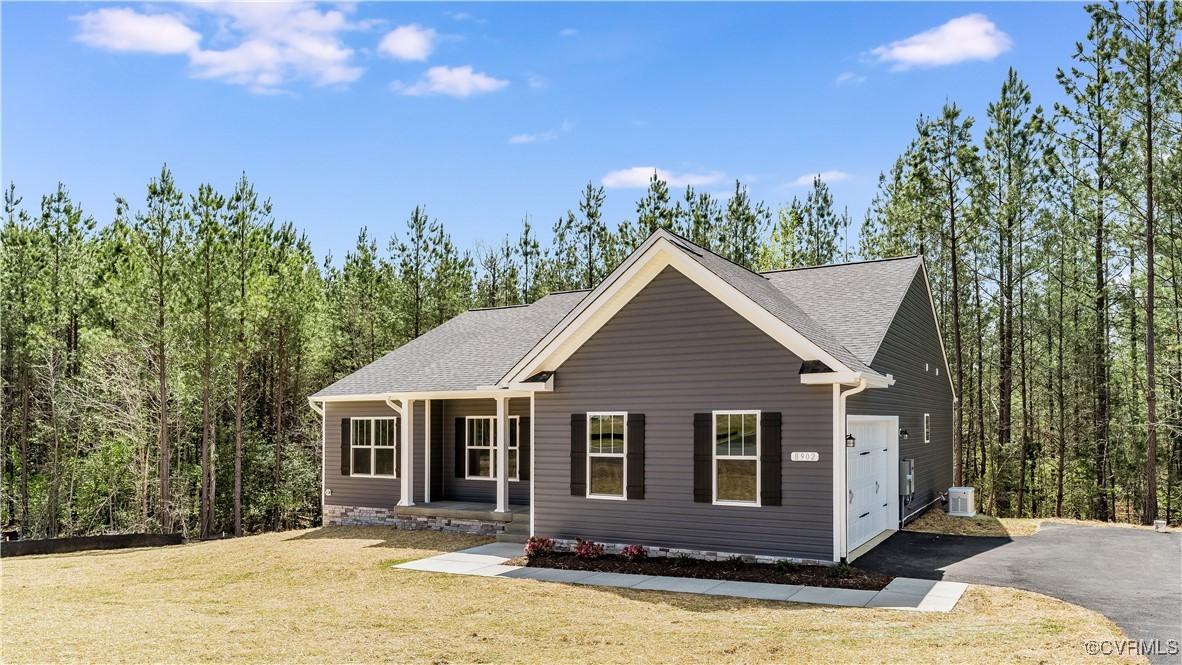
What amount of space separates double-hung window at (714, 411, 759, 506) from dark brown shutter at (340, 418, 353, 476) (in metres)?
10.1

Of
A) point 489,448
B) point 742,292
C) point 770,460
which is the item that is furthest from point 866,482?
point 489,448

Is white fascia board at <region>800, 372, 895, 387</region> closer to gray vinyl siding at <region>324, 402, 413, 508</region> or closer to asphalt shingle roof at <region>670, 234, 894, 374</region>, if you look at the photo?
asphalt shingle roof at <region>670, 234, 894, 374</region>

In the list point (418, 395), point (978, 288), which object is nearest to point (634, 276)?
point (418, 395)

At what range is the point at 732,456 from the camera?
12.6 meters

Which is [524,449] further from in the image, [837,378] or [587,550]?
[837,378]

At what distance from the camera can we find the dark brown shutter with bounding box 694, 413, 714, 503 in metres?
12.7

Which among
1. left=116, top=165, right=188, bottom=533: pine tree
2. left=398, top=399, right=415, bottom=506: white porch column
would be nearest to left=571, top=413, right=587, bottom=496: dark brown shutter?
left=398, top=399, right=415, bottom=506: white porch column

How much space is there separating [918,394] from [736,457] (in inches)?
272

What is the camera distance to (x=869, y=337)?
1378 centimetres

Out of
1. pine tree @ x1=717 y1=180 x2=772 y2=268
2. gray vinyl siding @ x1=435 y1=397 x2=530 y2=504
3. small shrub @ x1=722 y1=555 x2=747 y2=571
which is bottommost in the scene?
small shrub @ x1=722 y1=555 x2=747 y2=571

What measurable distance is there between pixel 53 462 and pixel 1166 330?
35986 mm

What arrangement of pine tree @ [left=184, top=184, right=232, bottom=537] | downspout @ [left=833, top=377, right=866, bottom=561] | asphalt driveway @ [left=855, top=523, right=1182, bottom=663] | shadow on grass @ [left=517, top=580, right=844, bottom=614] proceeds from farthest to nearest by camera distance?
pine tree @ [left=184, top=184, right=232, bottom=537]
downspout @ [left=833, top=377, right=866, bottom=561]
shadow on grass @ [left=517, top=580, right=844, bottom=614]
asphalt driveway @ [left=855, top=523, right=1182, bottom=663]

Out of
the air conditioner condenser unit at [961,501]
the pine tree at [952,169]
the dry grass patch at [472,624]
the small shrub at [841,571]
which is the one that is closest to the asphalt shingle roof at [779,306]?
the small shrub at [841,571]

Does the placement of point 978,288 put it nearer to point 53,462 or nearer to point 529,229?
point 529,229
